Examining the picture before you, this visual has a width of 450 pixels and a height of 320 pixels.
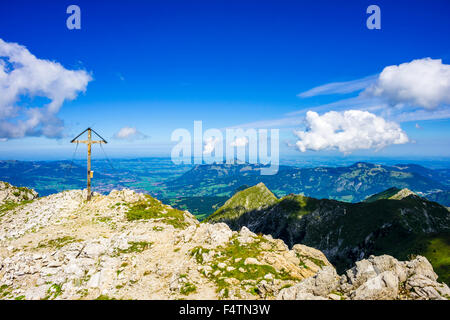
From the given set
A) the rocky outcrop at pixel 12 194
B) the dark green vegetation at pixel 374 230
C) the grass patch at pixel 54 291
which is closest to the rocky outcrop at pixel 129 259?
the grass patch at pixel 54 291

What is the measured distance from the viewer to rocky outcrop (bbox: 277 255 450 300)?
16.6 meters

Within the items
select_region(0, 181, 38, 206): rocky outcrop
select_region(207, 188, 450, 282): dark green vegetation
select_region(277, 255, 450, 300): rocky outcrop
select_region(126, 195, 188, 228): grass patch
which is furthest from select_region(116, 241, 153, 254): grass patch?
select_region(207, 188, 450, 282): dark green vegetation

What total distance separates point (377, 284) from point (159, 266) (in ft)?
77.3

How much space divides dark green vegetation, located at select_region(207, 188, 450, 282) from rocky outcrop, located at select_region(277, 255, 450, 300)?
58425mm

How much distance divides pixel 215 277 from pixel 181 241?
12.3 meters

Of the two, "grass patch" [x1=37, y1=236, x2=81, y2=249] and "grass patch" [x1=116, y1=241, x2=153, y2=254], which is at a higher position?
"grass patch" [x1=37, y1=236, x2=81, y2=249]

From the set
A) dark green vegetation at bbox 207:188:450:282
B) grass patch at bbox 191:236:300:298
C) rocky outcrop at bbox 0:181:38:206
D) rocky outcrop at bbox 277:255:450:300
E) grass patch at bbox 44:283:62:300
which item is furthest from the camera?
dark green vegetation at bbox 207:188:450:282

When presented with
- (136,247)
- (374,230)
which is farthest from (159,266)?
(374,230)

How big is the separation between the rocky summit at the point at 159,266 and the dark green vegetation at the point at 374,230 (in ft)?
197

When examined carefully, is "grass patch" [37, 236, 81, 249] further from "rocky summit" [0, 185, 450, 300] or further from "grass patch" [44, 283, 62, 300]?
"grass patch" [44, 283, 62, 300]

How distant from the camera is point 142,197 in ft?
171

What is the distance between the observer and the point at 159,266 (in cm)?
2789
